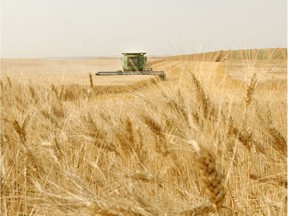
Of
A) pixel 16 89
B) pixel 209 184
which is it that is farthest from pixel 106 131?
pixel 16 89

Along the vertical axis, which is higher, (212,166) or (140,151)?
(212,166)

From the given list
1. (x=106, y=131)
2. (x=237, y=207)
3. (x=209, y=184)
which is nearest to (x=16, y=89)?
(x=106, y=131)

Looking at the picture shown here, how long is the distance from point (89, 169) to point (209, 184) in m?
0.92

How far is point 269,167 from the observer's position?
1.54m

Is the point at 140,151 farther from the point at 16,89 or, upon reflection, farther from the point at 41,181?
the point at 16,89

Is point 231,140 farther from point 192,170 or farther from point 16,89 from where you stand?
point 16,89

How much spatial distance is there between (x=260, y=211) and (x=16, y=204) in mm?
773

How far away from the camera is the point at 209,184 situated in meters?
0.68

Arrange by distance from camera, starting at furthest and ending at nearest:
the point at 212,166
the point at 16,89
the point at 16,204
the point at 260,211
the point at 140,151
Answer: the point at 16,89
the point at 140,151
the point at 16,204
the point at 260,211
the point at 212,166

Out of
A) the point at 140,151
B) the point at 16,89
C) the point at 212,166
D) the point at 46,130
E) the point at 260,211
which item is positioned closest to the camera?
the point at 212,166

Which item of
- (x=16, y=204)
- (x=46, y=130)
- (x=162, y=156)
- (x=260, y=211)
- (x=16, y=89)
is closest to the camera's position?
(x=260, y=211)

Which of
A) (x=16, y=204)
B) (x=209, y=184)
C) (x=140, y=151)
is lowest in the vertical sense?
(x=16, y=204)

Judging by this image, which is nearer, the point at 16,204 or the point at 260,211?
A: the point at 260,211

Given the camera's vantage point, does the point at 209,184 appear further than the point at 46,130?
No
